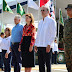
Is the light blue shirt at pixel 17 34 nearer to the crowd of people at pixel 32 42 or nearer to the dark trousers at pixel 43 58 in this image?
the crowd of people at pixel 32 42

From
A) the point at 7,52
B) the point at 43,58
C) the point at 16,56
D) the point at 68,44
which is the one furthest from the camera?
the point at 7,52

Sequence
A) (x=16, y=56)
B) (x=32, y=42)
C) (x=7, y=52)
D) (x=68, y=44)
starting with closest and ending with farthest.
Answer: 1. (x=68, y=44)
2. (x=32, y=42)
3. (x=16, y=56)
4. (x=7, y=52)

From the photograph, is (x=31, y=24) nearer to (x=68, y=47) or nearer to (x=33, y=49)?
(x=33, y=49)

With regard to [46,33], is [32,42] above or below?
below

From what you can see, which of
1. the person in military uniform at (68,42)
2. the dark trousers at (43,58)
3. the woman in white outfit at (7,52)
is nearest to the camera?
the person in military uniform at (68,42)

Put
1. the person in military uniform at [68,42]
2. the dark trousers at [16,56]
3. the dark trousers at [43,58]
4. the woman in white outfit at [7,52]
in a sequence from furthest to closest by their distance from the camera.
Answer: the woman in white outfit at [7,52] < the dark trousers at [16,56] < the dark trousers at [43,58] < the person in military uniform at [68,42]

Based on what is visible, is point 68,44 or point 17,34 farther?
point 17,34

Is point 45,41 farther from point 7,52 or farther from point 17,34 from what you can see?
point 7,52

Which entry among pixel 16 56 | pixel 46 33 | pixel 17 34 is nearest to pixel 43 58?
pixel 46 33

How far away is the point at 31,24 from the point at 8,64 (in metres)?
2.00

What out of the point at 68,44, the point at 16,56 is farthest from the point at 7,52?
the point at 68,44

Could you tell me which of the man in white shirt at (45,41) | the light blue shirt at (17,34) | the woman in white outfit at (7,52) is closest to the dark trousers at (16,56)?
the light blue shirt at (17,34)

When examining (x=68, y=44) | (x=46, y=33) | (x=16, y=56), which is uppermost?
(x=46, y=33)

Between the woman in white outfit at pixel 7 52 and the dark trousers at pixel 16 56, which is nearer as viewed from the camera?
the dark trousers at pixel 16 56
